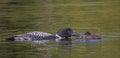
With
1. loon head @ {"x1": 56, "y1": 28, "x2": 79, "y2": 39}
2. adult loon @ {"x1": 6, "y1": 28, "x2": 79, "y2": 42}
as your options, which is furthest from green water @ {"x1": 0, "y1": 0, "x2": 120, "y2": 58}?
loon head @ {"x1": 56, "y1": 28, "x2": 79, "y2": 39}

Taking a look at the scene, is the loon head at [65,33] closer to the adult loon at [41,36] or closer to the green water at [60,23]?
the adult loon at [41,36]

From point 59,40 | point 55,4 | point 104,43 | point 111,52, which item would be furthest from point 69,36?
point 55,4

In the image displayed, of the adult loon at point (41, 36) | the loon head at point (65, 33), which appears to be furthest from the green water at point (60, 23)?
the loon head at point (65, 33)

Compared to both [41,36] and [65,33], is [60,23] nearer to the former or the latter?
[65,33]

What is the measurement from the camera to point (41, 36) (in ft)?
70.9

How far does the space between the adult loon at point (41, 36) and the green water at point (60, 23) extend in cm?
47

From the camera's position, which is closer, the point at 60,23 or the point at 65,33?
the point at 65,33

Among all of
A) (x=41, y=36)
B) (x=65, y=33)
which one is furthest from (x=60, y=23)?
(x=41, y=36)

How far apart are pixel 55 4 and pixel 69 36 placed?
1235cm

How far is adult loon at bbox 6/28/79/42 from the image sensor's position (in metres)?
21.3

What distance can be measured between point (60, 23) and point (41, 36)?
395 cm

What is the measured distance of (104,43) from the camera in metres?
20.1

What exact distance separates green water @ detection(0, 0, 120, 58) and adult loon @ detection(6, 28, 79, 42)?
1.53ft

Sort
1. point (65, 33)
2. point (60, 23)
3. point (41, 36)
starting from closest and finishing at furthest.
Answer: point (41, 36) < point (65, 33) < point (60, 23)
